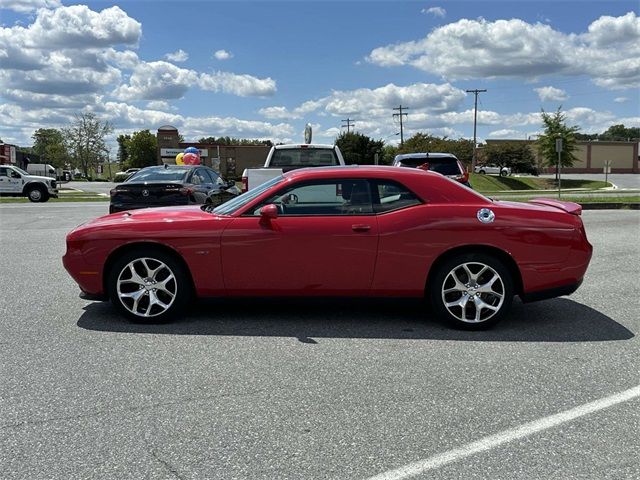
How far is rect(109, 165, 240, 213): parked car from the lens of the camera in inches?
405

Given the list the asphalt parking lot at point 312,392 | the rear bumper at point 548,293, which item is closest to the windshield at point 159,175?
the asphalt parking lot at point 312,392

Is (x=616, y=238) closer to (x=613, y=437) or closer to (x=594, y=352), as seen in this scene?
(x=594, y=352)

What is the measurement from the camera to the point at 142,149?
304 ft

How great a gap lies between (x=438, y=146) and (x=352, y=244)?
66639 mm

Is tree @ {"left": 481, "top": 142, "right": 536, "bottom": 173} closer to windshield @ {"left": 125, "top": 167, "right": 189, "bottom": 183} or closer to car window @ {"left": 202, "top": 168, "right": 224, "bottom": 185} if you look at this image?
car window @ {"left": 202, "top": 168, "right": 224, "bottom": 185}

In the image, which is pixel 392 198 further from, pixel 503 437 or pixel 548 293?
pixel 503 437

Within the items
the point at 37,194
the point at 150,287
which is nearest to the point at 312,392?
the point at 150,287

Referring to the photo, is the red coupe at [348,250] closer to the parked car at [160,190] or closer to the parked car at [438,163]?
the parked car at [160,190]

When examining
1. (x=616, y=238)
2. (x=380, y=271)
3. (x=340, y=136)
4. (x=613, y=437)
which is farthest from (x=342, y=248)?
(x=340, y=136)

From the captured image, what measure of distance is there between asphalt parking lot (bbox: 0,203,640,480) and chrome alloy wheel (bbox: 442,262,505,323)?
187 mm

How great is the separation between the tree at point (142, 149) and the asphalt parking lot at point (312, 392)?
91123 mm

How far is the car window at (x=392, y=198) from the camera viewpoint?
511 centimetres

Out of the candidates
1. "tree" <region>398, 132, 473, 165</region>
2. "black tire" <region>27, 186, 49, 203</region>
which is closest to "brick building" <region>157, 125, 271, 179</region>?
"tree" <region>398, 132, 473, 165</region>

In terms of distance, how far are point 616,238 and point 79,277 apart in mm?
9846
